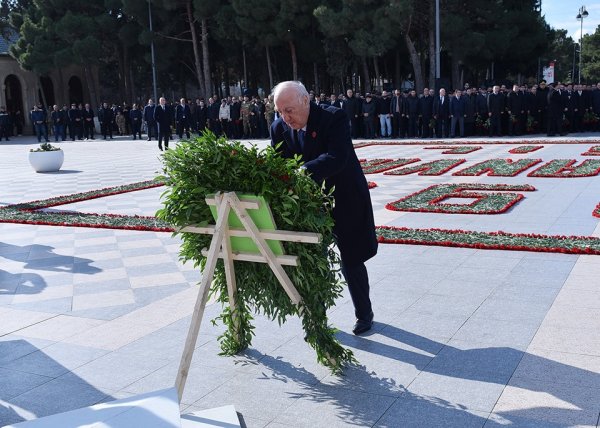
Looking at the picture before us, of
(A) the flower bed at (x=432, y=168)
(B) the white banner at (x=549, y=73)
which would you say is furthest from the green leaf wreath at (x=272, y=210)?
(B) the white banner at (x=549, y=73)

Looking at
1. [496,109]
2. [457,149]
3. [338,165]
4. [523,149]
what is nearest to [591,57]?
[496,109]

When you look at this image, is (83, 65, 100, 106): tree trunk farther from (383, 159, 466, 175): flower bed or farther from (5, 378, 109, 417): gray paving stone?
(5, 378, 109, 417): gray paving stone

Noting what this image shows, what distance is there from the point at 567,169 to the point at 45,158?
1354cm

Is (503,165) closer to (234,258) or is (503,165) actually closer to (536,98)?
(536,98)

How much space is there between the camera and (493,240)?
7.39 meters

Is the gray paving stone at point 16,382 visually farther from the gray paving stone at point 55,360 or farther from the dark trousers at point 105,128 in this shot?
the dark trousers at point 105,128

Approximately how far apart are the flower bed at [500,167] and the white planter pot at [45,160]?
37.0 feet

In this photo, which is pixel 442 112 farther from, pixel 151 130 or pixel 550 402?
pixel 550 402

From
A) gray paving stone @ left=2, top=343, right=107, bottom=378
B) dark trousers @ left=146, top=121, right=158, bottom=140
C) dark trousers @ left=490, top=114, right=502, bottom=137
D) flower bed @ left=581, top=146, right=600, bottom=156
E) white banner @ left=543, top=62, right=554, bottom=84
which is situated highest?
white banner @ left=543, top=62, right=554, bottom=84

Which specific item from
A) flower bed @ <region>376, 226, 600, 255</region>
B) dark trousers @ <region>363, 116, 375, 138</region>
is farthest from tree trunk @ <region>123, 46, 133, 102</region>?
flower bed @ <region>376, 226, 600, 255</region>

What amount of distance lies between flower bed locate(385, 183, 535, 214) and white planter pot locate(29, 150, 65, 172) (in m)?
11.4

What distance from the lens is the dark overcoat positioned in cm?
423

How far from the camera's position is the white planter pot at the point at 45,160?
713 inches

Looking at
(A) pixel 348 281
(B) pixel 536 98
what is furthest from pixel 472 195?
(B) pixel 536 98
